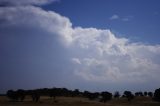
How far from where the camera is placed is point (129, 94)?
544ft

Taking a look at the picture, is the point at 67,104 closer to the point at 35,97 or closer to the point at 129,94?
the point at 35,97

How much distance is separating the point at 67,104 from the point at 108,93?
134ft

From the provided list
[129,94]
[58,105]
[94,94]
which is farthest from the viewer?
[94,94]

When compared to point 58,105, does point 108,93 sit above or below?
above

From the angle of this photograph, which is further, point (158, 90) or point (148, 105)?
point (158, 90)

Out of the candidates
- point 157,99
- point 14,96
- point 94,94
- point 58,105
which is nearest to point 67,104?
point 58,105

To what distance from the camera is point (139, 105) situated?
13212 cm

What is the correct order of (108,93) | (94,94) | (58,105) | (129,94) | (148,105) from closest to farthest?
(58,105), (148,105), (108,93), (129,94), (94,94)

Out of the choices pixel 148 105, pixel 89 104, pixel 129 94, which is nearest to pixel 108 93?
pixel 129 94

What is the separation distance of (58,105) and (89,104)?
458 inches

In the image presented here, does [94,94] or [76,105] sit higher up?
[94,94]

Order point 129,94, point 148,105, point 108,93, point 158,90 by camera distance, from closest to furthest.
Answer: point 148,105 → point 158,90 → point 108,93 → point 129,94

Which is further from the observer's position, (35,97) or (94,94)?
(94,94)

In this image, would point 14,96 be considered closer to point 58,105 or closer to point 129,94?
point 58,105
